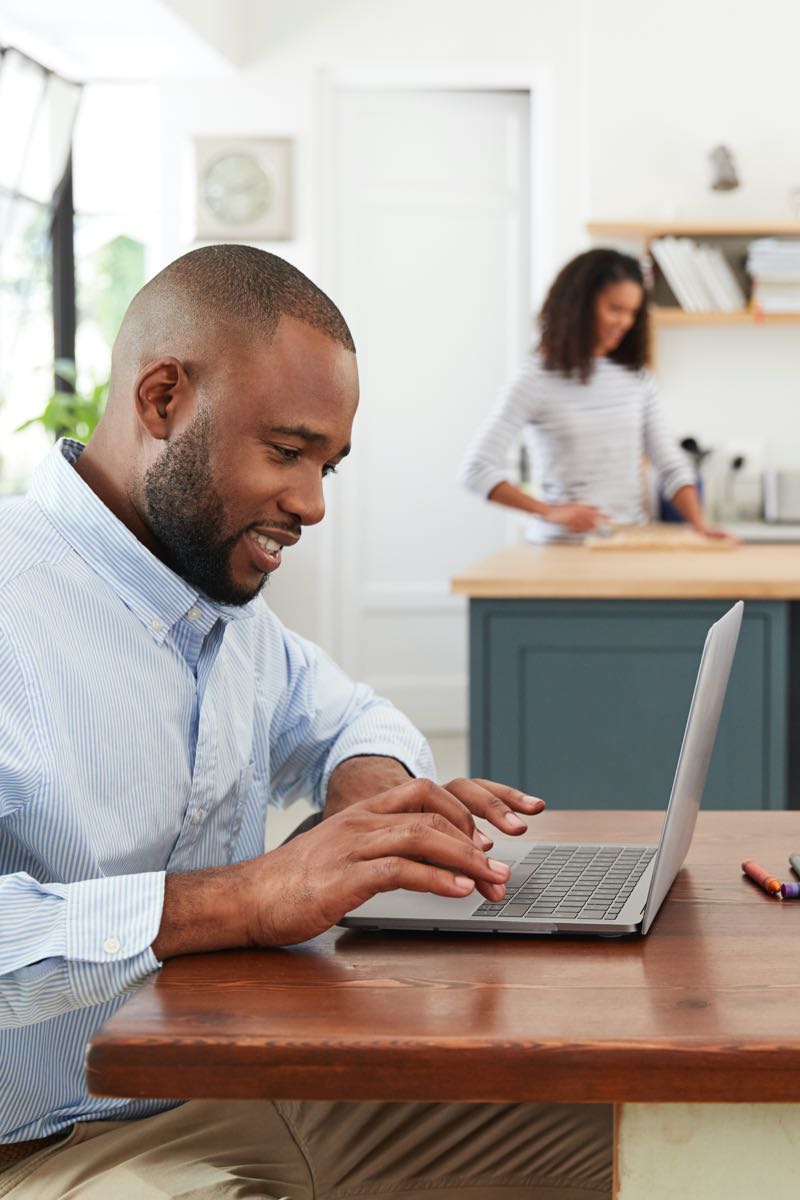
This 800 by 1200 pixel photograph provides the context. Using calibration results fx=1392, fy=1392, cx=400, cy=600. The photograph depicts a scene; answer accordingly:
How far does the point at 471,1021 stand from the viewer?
83 centimetres

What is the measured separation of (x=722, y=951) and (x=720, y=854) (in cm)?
29

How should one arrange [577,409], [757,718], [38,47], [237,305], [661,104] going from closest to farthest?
[237,305], [757,718], [577,409], [38,47], [661,104]

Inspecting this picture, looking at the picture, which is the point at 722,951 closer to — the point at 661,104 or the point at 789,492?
the point at 789,492

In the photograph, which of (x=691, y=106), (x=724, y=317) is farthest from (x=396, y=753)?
(x=691, y=106)

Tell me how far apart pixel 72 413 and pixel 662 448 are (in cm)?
199

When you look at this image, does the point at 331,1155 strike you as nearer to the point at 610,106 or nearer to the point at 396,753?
the point at 396,753

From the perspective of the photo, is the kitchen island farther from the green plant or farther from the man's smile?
the green plant

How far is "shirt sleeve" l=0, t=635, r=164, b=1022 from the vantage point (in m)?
0.93

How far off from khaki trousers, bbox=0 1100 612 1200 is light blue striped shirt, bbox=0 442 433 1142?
5 cm

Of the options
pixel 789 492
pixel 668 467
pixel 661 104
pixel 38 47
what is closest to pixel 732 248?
pixel 661 104

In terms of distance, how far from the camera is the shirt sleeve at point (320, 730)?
145 centimetres

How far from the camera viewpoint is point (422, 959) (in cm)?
96

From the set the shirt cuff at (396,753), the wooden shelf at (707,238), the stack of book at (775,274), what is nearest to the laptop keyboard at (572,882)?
the shirt cuff at (396,753)

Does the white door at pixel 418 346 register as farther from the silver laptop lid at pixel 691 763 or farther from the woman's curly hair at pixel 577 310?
the silver laptop lid at pixel 691 763
